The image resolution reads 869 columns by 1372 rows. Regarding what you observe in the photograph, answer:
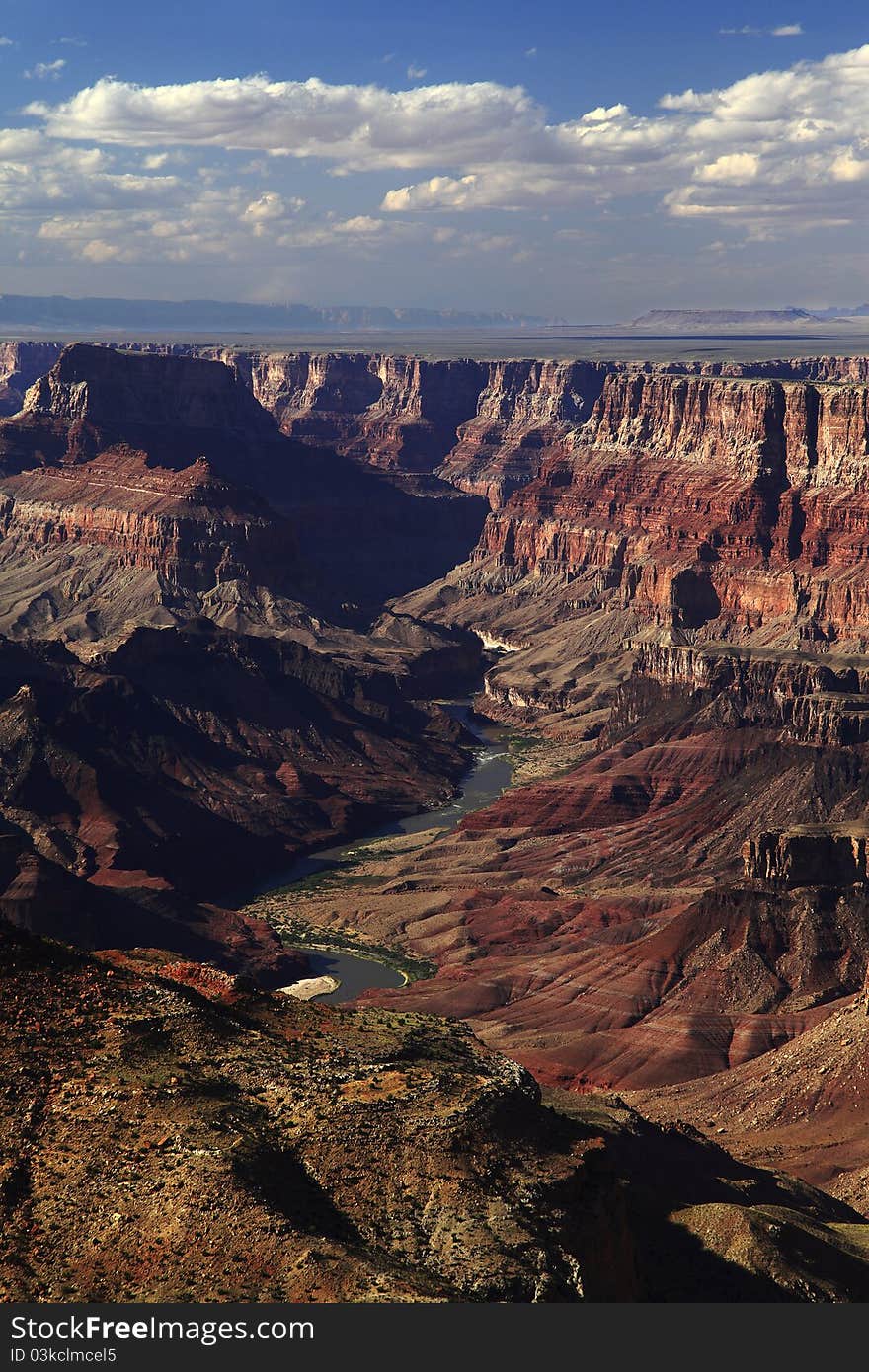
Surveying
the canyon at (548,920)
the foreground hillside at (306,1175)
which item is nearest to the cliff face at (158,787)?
the canyon at (548,920)

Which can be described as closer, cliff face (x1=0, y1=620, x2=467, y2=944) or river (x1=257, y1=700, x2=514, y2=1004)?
river (x1=257, y1=700, x2=514, y2=1004)

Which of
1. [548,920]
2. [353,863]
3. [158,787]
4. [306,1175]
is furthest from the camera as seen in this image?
[158,787]

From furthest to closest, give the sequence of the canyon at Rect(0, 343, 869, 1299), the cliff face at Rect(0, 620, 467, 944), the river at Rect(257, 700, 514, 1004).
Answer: the cliff face at Rect(0, 620, 467, 944) < the river at Rect(257, 700, 514, 1004) < the canyon at Rect(0, 343, 869, 1299)

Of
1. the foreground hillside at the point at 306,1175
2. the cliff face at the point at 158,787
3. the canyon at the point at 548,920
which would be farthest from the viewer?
the cliff face at the point at 158,787

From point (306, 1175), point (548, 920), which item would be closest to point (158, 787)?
point (548, 920)

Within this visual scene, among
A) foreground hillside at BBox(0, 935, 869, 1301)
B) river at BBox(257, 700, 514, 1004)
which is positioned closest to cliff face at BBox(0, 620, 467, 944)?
river at BBox(257, 700, 514, 1004)

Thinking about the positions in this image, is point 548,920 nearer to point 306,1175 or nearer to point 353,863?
point 353,863

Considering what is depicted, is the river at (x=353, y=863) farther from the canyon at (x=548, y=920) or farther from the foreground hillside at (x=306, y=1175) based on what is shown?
the foreground hillside at (x=306, y=1175)

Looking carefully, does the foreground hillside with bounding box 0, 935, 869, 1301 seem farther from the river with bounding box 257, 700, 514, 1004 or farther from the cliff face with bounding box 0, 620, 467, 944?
the cliff face with bounding box 0, 620, 467, 944

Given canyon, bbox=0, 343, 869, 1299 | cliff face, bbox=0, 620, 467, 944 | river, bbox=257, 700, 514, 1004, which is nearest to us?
canyon, bbox=0, 343, 869, 1299

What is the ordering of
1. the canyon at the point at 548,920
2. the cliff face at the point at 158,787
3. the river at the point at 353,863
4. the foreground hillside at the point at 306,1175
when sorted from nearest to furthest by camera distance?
the foreground hillside at the point at 306,1175 < the canyon at the point at 548,920 < the river at the point at 353,863 < the cliff face at the point at 158,787

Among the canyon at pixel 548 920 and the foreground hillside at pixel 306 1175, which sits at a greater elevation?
the foreground hillside at pixel 306 1175

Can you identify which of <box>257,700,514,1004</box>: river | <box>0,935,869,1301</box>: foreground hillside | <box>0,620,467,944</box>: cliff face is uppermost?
<box>0,935,869,1301</box>: foreground hillside

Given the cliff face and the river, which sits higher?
the cliff face
